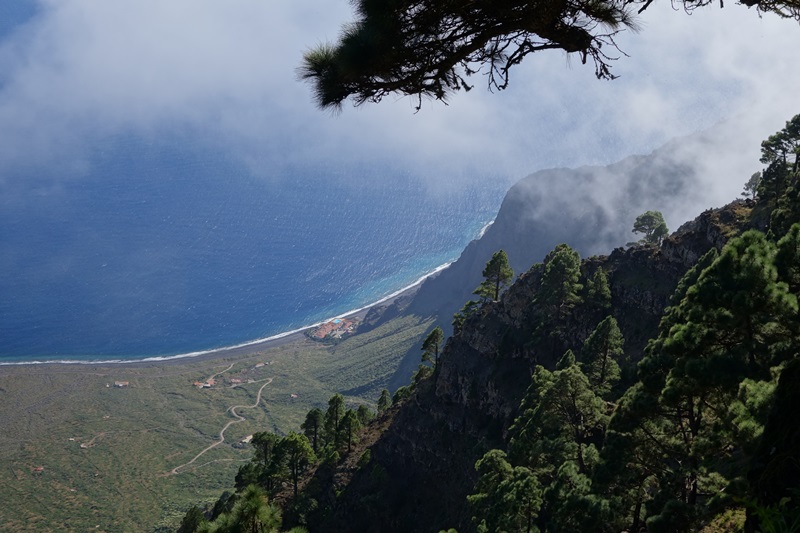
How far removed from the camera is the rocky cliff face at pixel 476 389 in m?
60.8

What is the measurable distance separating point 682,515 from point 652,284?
44305 millimetres

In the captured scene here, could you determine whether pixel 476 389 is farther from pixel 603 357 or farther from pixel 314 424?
pixel 314 424

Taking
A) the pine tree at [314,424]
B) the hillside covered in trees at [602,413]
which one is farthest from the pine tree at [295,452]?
the pine tree at [314,424]

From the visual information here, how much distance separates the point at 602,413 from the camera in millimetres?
37344

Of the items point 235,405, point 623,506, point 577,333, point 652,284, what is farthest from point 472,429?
point 235,405

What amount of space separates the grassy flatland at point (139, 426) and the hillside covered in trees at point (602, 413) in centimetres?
5106

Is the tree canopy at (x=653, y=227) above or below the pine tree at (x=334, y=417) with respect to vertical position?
above

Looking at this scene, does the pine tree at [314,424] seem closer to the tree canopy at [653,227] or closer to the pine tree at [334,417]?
the pine tree at [334,417]

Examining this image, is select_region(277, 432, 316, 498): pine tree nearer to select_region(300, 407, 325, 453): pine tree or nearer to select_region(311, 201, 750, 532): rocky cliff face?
select_region(311, 201, 750, 532): rocky cliff face

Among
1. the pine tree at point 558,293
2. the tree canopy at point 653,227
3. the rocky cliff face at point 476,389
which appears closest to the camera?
the rocky cliff face at point 476,389

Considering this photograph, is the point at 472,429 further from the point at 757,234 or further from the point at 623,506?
the point at 757,234

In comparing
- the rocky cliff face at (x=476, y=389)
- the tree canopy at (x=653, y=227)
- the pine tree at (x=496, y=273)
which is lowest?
the rocky cliff face at (x=476, y=389)

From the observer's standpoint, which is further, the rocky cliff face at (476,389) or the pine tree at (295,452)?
the pine tree at (295,452)

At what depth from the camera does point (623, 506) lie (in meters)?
26.6
